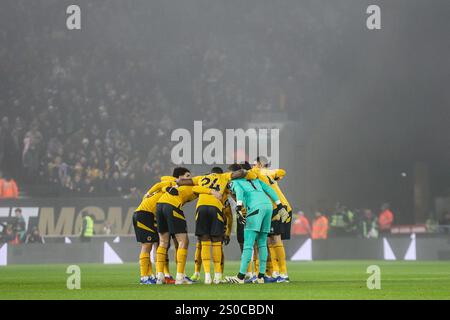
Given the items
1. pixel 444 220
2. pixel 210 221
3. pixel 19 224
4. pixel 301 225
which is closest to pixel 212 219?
pixel 210 221

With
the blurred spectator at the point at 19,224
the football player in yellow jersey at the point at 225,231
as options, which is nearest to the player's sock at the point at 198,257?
the football player in yellow jersey at the point at 225,231

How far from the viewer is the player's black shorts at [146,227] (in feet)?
58.5

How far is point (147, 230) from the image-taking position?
704 inches

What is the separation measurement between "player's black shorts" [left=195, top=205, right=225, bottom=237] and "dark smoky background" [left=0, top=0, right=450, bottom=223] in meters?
19.7

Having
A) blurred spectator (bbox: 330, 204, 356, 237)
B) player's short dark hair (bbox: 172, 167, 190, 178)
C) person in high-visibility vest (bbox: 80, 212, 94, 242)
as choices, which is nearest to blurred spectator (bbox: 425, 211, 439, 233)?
blurred spectator (bbox: 330, 204, 356, 237)

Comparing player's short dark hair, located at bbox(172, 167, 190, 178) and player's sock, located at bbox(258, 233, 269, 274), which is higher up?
player's short dark hair, located at bbox(172, 167, 190, 178)

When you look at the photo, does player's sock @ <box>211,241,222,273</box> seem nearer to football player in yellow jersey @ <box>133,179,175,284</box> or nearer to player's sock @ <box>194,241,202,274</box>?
player's sock @ <box>194,241,202,274</box>

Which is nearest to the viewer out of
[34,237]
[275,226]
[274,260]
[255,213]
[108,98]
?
[255,213]

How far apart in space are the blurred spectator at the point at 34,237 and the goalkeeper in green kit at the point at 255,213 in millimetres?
16099

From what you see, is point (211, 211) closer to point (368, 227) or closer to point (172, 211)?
point (172, 211)

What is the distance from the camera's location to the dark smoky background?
129 ft

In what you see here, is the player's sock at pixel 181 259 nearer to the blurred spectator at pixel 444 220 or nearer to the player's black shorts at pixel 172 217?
the player's black shorts at pixel 172 217

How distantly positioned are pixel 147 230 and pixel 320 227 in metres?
17.3
